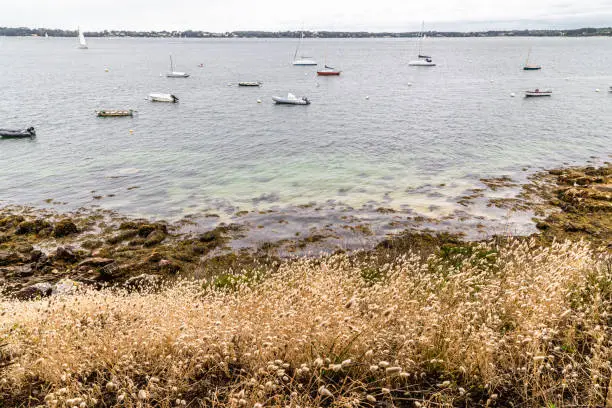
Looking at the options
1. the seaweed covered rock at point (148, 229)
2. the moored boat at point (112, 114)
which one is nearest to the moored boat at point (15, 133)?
the moored boat at point (112, 114)

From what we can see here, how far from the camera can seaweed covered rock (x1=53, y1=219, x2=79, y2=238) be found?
20.8 m

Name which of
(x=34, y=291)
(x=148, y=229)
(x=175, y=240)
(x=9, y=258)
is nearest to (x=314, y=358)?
(x=34, y=291)

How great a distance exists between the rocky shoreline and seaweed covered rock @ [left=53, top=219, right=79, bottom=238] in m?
0.05

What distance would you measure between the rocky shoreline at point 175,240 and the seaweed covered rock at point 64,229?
0.05 meters

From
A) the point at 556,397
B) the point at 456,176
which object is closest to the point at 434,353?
the point at 556,397

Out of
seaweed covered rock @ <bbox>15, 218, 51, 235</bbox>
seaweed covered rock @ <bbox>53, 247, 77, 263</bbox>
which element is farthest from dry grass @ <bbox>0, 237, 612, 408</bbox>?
seaweed covered rock @ <bbox>15, 218, 51, 235</bbox>

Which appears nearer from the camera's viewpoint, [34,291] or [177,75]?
[34,291]

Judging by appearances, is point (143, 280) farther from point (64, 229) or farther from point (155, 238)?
point (64, 229)

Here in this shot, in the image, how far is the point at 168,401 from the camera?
5.51 meters

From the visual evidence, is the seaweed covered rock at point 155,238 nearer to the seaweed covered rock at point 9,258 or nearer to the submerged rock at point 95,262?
the submerged rock at point 95,262

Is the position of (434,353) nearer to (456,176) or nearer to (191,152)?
(456,176)

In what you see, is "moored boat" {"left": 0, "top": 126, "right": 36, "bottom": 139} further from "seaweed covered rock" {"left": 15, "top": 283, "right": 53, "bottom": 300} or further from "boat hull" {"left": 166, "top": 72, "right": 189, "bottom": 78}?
"boat hull" {"left": 166, "top": 72, "right": 189, "bottom": 78}

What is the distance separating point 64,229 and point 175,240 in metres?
6.80

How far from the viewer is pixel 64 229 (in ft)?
68.8
